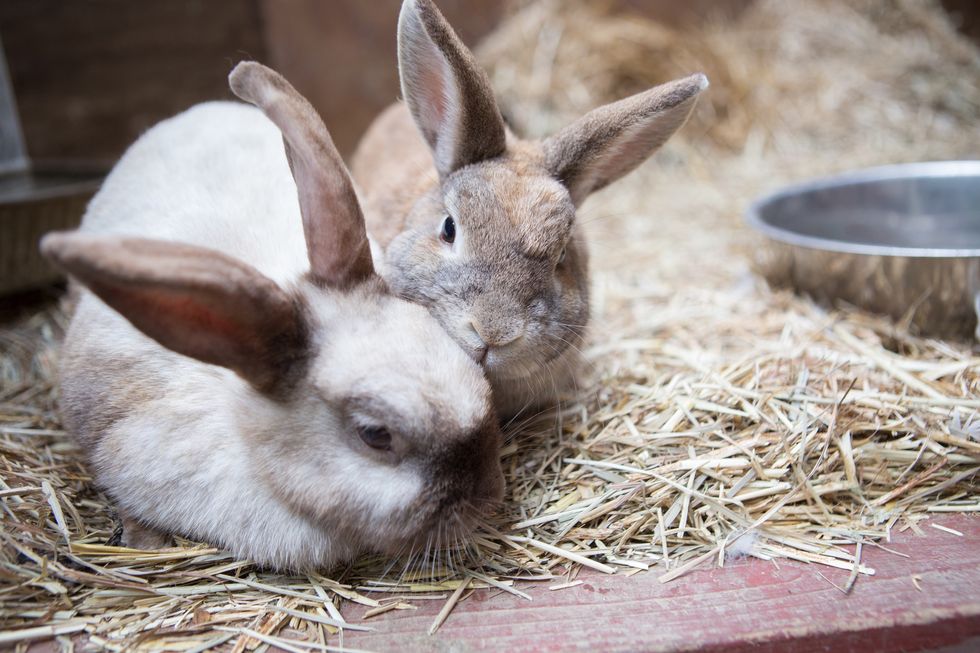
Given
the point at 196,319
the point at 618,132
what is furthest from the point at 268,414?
the point at 618,132

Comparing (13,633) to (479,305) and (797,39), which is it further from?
(797,39)

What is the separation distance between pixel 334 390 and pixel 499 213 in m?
0.77

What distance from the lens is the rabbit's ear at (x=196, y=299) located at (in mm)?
1457

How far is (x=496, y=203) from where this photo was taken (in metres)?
2.26

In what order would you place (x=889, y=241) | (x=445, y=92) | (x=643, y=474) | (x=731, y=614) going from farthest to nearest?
(x=889, y=241), (x=445, y=92), (x=643, y=474), (x=731, y=614)

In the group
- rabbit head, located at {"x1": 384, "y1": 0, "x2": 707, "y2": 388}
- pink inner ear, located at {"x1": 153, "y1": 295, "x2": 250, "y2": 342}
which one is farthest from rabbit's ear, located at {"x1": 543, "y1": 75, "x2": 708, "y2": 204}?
pink inner ear, located at {"x1": 153, "y1": 295, "x2": 250, "y2": 342}

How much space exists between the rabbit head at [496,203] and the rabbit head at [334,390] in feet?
0.74

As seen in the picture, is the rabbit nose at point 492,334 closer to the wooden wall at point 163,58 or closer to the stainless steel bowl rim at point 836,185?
the stainless steel bowl rim at point 836,185

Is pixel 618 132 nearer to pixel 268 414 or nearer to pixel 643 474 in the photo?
pixel 643 474

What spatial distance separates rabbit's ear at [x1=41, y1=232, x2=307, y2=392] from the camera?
146 centimetres

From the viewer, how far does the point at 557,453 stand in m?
2.38

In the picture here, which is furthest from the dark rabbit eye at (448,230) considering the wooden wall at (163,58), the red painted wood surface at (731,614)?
the wooden wall at (163,58)

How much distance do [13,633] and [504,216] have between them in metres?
1.60

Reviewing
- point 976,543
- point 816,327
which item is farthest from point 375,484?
point 816,327
